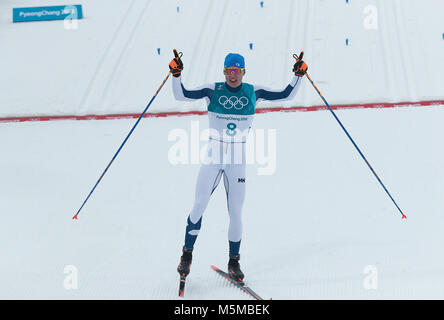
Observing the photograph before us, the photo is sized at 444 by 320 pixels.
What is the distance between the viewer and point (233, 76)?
292 centimetres

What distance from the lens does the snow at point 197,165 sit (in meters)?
3.23

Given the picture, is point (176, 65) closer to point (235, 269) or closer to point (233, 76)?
point (233, 76)

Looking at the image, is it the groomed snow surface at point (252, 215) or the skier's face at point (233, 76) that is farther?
the groomed snow surface at point (252, 215)

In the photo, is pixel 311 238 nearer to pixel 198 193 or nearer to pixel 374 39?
pixel 198 193

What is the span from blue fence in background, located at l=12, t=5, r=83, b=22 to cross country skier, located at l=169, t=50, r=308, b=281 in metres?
6.64

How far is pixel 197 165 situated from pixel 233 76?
2100mm

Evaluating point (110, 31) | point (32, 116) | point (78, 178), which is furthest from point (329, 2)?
point (78, 178)

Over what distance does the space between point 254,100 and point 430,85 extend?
13.0 feet

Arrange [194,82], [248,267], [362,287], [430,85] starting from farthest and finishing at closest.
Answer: [194,82], [430,85], [248,267], [362,287]

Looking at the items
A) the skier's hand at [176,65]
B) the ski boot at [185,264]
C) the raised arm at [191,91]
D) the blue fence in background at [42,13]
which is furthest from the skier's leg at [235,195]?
the blue fence in background at [42,13]

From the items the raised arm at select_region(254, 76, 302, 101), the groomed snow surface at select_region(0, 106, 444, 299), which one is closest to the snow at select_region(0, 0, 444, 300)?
the groomed snow surface at select_region(0, 106, 444, 299)

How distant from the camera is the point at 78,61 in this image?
7492 millimetres

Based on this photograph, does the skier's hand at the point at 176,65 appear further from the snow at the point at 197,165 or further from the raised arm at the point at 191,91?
the snow at the point at 197,165

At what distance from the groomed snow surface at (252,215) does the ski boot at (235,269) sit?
0.07 m
